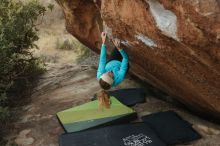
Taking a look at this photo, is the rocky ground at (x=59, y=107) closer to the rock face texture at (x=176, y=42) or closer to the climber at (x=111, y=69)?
the rock face texture at (x=176, y=42)

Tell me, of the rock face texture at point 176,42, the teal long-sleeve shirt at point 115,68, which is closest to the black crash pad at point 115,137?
the teal long-sleeve shirt at point 115,68

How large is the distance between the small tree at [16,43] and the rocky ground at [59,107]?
0.48 metres

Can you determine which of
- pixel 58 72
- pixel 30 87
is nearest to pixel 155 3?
pixel 30 87

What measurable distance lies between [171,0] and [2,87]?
4777 millimetres

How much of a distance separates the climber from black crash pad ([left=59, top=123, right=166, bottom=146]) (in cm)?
80

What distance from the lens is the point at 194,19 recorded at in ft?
14.7

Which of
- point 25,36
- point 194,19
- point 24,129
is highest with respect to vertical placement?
point 194,19

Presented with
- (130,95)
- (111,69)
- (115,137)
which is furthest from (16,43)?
(115,137)

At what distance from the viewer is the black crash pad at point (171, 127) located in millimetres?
6498

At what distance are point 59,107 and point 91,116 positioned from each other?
1.16 meters

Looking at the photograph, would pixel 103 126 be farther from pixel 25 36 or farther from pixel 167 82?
pixel 25 36

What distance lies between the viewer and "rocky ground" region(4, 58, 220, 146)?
22.6ft

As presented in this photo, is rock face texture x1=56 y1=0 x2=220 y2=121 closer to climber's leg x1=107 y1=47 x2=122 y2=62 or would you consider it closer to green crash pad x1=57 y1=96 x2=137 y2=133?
climber's leg x1=107 y1=47 x2=122 y2=62

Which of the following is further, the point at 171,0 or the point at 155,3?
the point at 155,3
